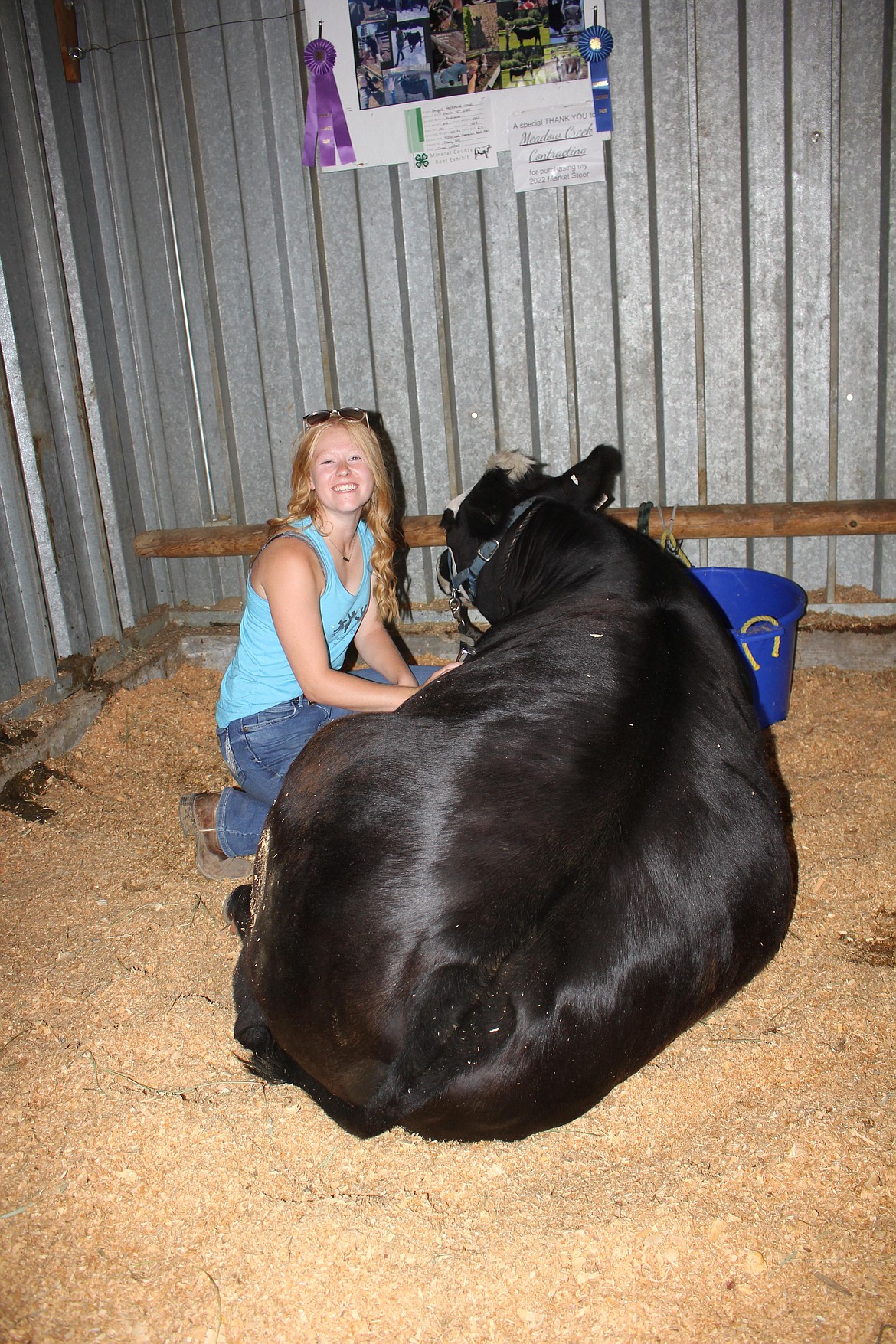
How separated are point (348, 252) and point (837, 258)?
235 centimetres

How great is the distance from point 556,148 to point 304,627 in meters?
3.02

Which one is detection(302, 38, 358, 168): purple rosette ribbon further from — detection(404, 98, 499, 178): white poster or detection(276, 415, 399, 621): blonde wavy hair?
detection(276, 415, 399, 621): blonde wavy hair

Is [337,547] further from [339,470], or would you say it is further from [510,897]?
[510,897]

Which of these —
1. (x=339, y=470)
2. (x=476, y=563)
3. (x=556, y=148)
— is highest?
(x=556, y=148)

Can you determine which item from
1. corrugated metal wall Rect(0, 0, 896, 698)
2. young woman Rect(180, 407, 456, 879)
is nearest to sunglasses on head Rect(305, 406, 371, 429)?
young woman Rect(180, 407, 456, 879)

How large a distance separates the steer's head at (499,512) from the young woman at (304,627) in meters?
0.58

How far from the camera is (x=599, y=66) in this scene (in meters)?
4.30

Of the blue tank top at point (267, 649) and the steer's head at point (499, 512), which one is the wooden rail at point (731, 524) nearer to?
the steer's head at point (499, 512)

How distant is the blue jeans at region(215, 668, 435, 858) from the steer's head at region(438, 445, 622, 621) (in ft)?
3.17

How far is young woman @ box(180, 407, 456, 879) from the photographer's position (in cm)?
278

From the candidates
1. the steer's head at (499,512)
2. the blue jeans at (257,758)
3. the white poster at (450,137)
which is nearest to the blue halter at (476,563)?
the steer's head at (499,512)

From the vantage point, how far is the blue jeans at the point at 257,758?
3.02m

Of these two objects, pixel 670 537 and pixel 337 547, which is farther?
pixel 670 537

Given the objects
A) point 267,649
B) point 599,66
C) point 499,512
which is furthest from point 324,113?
point 267,649
